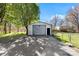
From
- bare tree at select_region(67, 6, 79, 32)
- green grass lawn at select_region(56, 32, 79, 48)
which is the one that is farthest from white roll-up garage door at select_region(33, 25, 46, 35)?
bare tree at select_region(67, 6, 79, 32)

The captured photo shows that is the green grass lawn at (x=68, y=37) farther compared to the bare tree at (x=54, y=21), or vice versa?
the green grass lawn at (x=68, y=37)

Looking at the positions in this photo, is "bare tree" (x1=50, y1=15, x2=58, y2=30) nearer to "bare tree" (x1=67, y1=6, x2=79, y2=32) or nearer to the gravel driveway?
"bare tree" (x1=67, y1=6, x2=79, y2=32)

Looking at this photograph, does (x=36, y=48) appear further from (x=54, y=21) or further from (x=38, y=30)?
(x=38, y=30)

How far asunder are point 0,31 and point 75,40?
224 cm

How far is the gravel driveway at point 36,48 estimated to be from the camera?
4.05m

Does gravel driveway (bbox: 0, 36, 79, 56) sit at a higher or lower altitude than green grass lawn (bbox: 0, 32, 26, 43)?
lower

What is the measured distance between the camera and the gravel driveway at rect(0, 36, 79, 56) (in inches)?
159

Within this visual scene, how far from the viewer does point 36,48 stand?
14.1 feet

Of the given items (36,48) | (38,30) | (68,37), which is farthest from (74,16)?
(38,30)

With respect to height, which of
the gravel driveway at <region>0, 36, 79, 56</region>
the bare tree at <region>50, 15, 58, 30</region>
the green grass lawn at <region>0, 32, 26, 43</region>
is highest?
the bare tree at <region>50, 15, 58, 30</region>

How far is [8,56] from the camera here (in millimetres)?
3930

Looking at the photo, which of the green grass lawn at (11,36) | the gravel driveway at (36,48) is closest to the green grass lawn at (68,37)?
the gravel driveway at (36,48)

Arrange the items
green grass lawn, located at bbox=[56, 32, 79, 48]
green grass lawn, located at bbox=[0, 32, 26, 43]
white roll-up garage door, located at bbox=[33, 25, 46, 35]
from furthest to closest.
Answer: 1. white roll-up garage door, located at bbox=[33, 25, 46, 35]
2. green grass lawn, located at bbox=[0, 32, 26, 43]
3. green grass lawn, located at bbox=[56, 32, 79, 48]

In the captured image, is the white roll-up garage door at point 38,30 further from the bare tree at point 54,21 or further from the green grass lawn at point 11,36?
the bare tree at point 54,21
